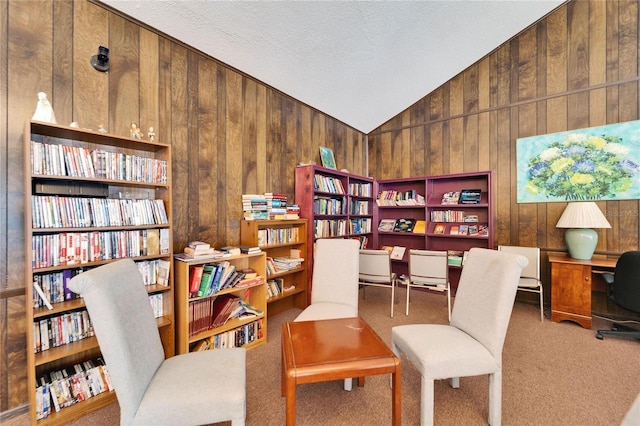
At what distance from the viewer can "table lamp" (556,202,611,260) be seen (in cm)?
305

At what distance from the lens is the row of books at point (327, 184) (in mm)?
3636

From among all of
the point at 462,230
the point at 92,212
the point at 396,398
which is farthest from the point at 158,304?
the point at 462,230

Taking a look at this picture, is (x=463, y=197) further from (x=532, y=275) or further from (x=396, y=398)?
(x=396, y=398)

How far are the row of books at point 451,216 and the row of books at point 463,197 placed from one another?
18 cm

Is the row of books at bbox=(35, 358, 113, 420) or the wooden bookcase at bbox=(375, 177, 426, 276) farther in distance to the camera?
the wooden bookcase at bbox=(375, 177, 426, 276)

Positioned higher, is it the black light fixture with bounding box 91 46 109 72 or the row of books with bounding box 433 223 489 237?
the black light fixture with bounding box 91 46 109 72

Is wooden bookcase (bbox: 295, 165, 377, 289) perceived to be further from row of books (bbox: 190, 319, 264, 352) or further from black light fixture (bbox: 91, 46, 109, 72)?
black light fixture (bbox: 91, 46, 109, 72)

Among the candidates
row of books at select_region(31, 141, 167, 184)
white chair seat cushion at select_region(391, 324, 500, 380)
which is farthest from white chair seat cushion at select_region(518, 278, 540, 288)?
row of books at select_region(31, 141, 167, 184)

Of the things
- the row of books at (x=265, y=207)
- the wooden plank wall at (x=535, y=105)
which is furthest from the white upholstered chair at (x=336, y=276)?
the wooden plank wall at (x=535, y=105)

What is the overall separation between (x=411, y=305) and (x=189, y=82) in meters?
3.72

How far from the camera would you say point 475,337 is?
5.58ft

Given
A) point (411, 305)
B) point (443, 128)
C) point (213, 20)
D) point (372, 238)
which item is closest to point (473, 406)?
point (411, 305)

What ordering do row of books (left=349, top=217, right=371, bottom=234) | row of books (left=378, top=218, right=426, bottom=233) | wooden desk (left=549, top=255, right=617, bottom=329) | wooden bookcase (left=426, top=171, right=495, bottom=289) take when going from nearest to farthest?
wooden desk (left=549, top=255, right=617, bottom=329), wooden bookcase (left=426, top=171, right=495, bottom=289), row of books (left=349, top=217, right=371, bottom=234), row of books (left=378, top=218, right=426, bottom=233)

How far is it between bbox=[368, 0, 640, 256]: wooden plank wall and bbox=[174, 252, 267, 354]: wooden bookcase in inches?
133
